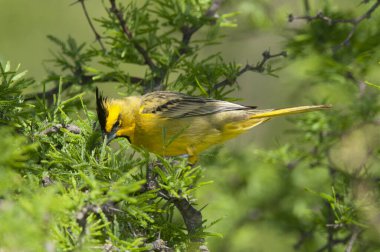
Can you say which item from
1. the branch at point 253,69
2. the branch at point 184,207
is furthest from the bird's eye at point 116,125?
the branch at point 184,207

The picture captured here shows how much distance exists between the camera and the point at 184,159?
2785 millimetres

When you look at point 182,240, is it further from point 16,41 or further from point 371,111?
point 16,41

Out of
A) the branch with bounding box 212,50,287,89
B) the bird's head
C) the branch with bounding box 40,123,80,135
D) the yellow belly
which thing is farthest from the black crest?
the branch with bounding box 212,50,287,89

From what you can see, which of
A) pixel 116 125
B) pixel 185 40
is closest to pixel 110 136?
pixel 116 125

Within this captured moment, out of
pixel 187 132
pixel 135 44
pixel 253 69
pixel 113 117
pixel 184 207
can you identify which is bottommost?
pixel 184 207

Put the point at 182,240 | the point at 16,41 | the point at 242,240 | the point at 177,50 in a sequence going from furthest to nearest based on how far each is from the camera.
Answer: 1. the point at 16,41
2. the point at 242,240
3. the point at 177,50
4. the point at 182,240

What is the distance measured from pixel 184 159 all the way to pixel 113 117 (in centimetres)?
154

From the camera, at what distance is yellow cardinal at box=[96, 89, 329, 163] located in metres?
4.36

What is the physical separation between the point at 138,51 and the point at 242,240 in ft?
7.03

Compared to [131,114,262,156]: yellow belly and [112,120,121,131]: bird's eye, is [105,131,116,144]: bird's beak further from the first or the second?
[131,114,262,156]: yellow belly

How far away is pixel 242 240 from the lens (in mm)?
5629

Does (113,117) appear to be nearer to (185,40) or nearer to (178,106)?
(178,106)

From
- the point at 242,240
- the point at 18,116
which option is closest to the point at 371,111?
the point at 242,240

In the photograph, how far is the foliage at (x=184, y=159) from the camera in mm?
2254
